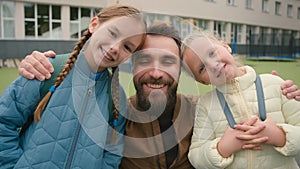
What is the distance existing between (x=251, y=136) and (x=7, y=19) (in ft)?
45.4

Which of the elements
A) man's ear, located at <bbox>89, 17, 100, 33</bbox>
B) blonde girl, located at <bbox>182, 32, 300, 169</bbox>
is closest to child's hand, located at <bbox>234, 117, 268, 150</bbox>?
blonde girl, located at <bbox>182, 32, 300, 169</bbox>

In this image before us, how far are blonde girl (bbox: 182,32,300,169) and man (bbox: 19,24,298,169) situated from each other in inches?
3.8

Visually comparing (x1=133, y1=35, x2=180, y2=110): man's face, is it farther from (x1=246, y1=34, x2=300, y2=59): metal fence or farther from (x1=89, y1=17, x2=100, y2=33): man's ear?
(x1=246, y1=34, x2=300, y2=59): metal fence

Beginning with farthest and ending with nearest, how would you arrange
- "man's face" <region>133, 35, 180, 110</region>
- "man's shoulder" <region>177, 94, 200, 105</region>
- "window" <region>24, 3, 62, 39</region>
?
1. "window" <region>24, 3, 62, 39</region>
2. "man's shoulder" <region>177, 94, 200, 105</region>
3. "man's face" <region>133, 35, 180, 110</region>

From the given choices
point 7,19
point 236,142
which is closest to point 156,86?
point 236,142

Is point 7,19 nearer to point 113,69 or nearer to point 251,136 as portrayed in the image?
point 113,69

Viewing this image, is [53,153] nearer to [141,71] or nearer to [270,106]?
[141,71]

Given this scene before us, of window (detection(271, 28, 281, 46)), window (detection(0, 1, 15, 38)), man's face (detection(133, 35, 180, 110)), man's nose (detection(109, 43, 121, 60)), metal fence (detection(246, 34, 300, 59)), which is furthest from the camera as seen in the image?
window (detection(271, 28, 281, 46))

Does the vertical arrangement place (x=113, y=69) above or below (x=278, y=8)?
below

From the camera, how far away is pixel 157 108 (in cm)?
149

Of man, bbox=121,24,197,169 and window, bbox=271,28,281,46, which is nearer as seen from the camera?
man, bbox=121,24,197,169

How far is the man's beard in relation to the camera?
142 cm

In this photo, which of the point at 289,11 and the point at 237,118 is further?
the point at 289,11

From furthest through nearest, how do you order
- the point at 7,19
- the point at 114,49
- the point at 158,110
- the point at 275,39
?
the point at 275,39 < the point at 7,19 < the point at 158,110 < the point at 114,49
